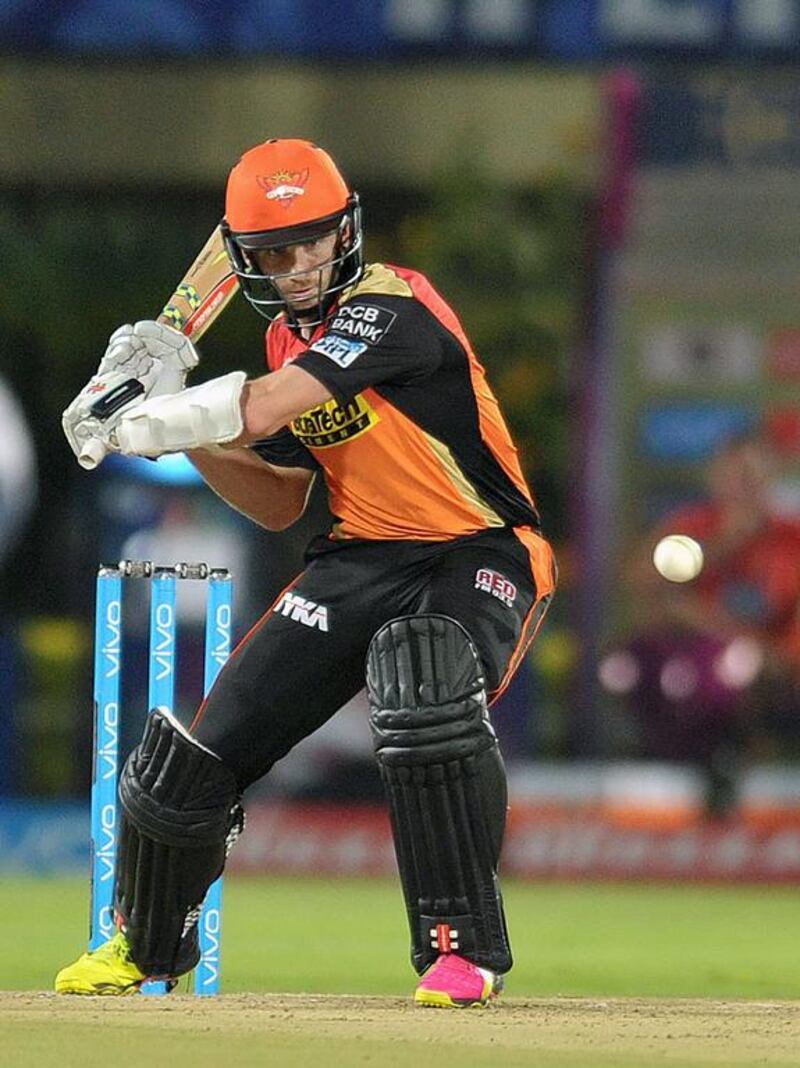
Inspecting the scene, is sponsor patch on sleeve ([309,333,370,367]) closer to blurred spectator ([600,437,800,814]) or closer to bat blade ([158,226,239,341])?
bat blade ([158,226,239,341])

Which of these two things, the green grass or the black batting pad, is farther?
the green grass

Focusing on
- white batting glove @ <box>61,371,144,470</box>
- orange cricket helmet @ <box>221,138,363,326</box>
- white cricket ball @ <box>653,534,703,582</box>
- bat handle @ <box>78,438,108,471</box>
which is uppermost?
orange cricket helmet @ <box>221,138,363,326</box>

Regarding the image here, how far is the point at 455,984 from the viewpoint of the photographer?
14.6ft

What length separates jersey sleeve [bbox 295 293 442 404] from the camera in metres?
4.40

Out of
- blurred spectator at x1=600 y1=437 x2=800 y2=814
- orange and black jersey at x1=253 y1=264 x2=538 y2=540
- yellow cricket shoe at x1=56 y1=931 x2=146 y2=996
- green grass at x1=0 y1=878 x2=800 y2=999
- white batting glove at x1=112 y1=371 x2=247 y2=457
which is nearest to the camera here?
white batting glove at x1=112 y1=371 x2=247 y2=457

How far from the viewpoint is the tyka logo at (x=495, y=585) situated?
15.0 ft

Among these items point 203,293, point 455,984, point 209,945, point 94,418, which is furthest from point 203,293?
point 455,984

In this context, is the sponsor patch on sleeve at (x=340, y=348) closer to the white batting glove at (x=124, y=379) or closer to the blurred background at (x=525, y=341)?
the white batting glove at (x=124, y=379)

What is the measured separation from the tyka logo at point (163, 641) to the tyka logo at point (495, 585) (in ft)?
2.08

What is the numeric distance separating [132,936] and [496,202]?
5907mm

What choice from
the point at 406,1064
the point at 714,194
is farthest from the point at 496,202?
the point at 406,1064

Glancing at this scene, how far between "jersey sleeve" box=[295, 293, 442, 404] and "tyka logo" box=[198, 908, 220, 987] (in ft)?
3.66

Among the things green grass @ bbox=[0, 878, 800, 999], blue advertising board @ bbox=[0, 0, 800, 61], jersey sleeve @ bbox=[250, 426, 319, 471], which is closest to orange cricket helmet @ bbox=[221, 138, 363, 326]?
jersey sleeve @ bbox=[250, 426, 319, 471]

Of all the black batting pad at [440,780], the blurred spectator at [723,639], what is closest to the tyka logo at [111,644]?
the black batting pad at [440,780]
